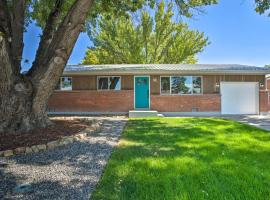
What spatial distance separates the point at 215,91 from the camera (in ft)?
54.7

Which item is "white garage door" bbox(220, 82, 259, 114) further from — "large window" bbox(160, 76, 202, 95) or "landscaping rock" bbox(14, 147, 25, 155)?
"landscaping rock" bbox(14, 147, 25, 155)

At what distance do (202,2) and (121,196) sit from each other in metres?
11.1

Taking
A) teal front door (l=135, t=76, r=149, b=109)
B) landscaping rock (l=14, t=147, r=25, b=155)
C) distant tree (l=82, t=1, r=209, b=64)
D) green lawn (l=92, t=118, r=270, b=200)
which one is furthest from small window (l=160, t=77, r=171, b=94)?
distant tree (l=82, t=1, r=209, b=64)

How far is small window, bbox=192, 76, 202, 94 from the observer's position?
656 inches

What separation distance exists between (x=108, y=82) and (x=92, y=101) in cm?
150

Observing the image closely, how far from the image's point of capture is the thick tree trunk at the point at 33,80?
777 centimetres

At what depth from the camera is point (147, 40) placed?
95.0ft

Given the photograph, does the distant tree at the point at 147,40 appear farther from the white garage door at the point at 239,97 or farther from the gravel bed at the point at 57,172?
the gravel bed at the point at 57,172

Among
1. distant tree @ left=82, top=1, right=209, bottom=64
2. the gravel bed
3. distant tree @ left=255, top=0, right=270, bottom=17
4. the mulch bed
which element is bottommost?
the gravel bed

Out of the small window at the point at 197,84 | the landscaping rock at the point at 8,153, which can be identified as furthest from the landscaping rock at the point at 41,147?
the small window at the point at 197,84

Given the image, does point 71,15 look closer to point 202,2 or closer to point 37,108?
point 37,108

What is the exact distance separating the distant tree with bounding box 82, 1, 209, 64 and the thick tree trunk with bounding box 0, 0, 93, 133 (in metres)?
19.8

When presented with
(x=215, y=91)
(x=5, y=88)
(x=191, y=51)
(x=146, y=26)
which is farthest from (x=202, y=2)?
(x=191, y=51)

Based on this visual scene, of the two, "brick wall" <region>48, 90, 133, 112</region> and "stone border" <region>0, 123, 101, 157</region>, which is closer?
"stone border" <region>0, 123, 101, 157</region>
